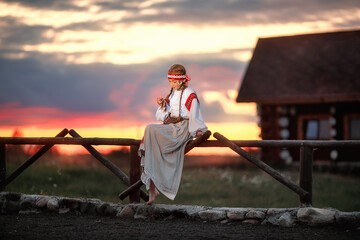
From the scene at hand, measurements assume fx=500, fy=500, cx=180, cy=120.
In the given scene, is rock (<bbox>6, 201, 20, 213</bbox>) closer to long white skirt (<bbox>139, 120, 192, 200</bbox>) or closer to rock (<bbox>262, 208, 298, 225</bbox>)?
Answer: long white skirt (<bbox>139, 120, 192, 200</bbox>)

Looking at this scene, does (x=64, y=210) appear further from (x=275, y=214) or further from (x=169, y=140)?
(x=275, y=214)

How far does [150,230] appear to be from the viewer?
637 cm

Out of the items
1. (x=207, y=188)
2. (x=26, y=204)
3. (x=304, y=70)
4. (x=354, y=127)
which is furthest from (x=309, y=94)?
(x=26, y=204)

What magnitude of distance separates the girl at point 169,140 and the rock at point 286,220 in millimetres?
1475

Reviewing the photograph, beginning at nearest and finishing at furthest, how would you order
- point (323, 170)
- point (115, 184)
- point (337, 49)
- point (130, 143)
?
point (130, 143) → point (115, 184) → point (323, 170) → point (337, 49)

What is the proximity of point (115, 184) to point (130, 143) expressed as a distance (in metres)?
5.24

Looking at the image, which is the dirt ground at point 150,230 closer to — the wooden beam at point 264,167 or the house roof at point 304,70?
the wooden beam at point 264,167

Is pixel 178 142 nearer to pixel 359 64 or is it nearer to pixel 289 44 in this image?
pixel 359 64

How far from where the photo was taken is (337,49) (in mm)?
18625

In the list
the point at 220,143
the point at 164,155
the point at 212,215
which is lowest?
the point at 212,215

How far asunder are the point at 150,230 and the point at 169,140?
50.2 inches

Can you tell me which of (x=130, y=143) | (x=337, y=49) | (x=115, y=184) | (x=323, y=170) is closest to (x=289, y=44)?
(x=337, y=49)

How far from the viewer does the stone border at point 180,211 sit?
22.0 ft

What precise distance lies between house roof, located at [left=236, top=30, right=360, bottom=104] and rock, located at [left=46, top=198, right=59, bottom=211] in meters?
10.5
